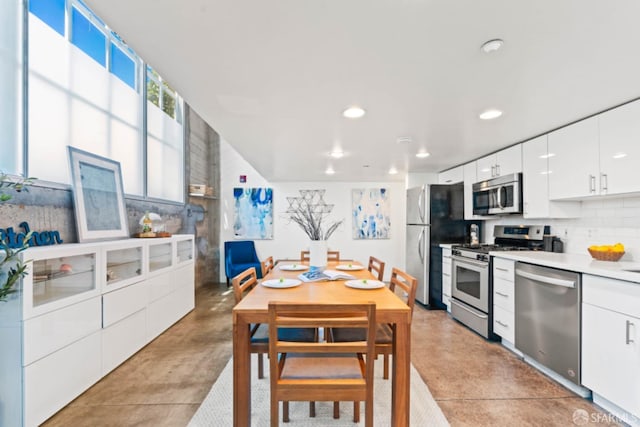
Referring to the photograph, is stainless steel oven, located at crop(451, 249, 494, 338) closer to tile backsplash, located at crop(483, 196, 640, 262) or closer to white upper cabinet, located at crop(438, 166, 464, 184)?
tile backsplash, located at crop(483, 196, 640, 262)

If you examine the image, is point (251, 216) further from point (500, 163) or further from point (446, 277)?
point (500, 163)

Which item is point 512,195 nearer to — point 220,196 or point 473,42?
point 473,42

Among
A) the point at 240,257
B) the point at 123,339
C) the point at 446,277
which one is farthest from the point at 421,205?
the point at 123,339

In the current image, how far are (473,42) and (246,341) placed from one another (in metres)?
1.84

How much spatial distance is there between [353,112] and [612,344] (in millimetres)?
2274

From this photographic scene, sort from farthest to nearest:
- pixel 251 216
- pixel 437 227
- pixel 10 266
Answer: pixel 251 216 < pixel 437 227 < pixel 10 266

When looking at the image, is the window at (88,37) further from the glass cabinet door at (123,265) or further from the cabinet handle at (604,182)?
the cabinet handle at (604,182)

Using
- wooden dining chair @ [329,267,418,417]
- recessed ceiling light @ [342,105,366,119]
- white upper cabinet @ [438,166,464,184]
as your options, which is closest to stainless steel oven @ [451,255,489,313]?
white upper cabinet @ [438,166,464,184]

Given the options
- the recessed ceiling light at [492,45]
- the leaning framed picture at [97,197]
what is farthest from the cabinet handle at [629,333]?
the leaning framed picture at [97,197]

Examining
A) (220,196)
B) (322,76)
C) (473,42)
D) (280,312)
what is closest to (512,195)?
(473,42)

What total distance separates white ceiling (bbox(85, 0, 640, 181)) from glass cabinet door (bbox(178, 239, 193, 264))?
6.74 feet

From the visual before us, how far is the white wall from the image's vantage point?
614 centimetres

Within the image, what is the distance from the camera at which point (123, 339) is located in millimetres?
2689

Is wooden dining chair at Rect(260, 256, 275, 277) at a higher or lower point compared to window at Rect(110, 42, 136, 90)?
lower
